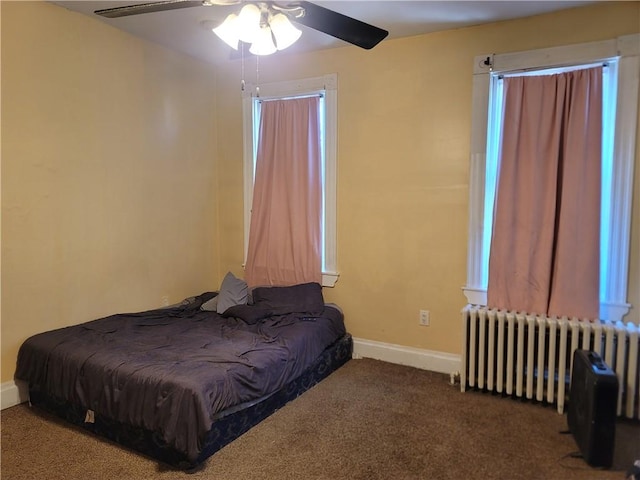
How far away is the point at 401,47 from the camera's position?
11.6 ft

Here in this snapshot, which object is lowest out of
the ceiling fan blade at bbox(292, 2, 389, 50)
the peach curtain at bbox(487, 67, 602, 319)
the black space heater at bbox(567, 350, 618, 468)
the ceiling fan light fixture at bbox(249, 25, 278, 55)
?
the black space heater at bbox(567, 350, 618, 468)

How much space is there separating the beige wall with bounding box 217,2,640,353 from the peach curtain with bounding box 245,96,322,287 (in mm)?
225

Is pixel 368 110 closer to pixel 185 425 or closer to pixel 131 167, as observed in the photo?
pixel 131 167

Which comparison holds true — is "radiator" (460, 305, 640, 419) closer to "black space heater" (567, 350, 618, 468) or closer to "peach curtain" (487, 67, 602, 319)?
"peach curtain" (487, 67, 602, 319)

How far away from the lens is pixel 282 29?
7.16ft

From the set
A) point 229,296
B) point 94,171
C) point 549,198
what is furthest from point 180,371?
point 549,198

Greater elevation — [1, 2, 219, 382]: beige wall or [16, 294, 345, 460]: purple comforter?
[1, 2, 219, 382]: beige wall

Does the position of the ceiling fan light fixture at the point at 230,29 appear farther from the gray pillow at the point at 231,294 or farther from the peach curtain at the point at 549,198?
the gray pillow at the point at 231,294

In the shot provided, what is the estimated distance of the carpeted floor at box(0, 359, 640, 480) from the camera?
2242 millimetres

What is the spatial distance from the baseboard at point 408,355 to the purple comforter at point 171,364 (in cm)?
44

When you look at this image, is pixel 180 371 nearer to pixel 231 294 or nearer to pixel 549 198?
pixel 231 294

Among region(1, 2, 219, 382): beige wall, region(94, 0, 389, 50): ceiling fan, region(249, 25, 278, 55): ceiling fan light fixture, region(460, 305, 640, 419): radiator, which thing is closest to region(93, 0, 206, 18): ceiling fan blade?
region(94, 0, 389, 50): ceiling fan

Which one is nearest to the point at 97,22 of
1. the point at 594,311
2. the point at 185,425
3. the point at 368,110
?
the point at 368,110

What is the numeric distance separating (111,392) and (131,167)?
5.97 feet
